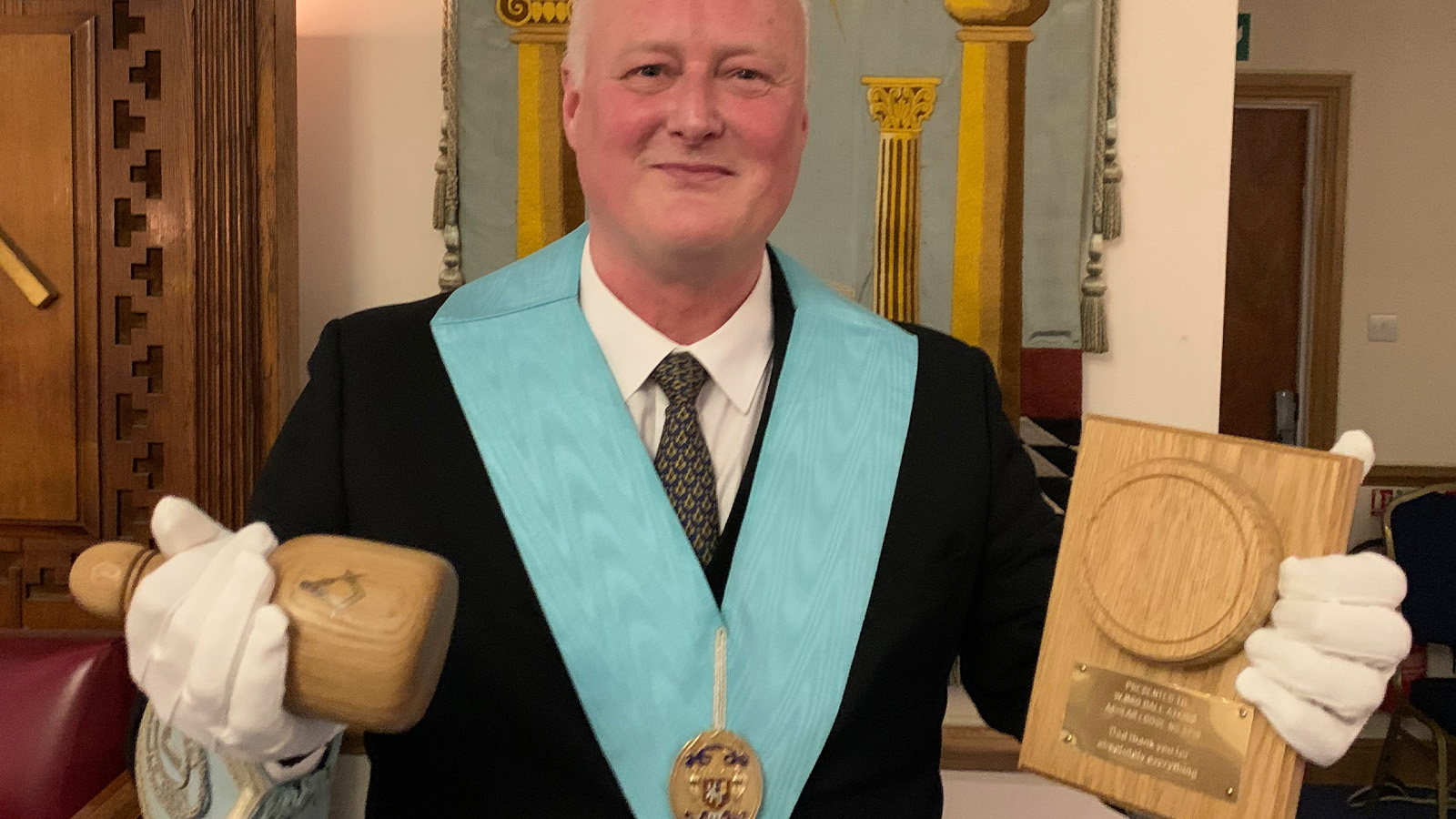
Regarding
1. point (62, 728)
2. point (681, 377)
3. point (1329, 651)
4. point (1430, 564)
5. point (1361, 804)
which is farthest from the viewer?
point (1361, 804)

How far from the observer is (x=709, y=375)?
97 cm

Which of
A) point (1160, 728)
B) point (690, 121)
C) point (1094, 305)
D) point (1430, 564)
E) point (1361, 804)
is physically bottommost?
point (1361, 804)

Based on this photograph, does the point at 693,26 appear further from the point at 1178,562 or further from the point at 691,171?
the point at 1178,562

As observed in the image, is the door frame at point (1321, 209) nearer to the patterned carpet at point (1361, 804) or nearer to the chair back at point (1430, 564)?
the chair back at point (1430, 564)

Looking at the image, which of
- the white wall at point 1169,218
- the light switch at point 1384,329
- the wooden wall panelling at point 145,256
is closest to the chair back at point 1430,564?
the light switch at point 1384,329

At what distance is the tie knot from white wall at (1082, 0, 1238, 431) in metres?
0.95

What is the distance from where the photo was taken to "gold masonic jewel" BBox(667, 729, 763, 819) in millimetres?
840

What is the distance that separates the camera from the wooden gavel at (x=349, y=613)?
585 millimetres

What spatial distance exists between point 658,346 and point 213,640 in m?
0.49

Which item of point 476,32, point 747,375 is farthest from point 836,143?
point 747,375

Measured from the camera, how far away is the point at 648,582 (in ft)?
2.83

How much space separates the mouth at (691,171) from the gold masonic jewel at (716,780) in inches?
18.6

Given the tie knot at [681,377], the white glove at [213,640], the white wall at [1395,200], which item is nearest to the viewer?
the white glove at [213,640]

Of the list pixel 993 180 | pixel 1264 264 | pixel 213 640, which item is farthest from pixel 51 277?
pixel 1264 264
